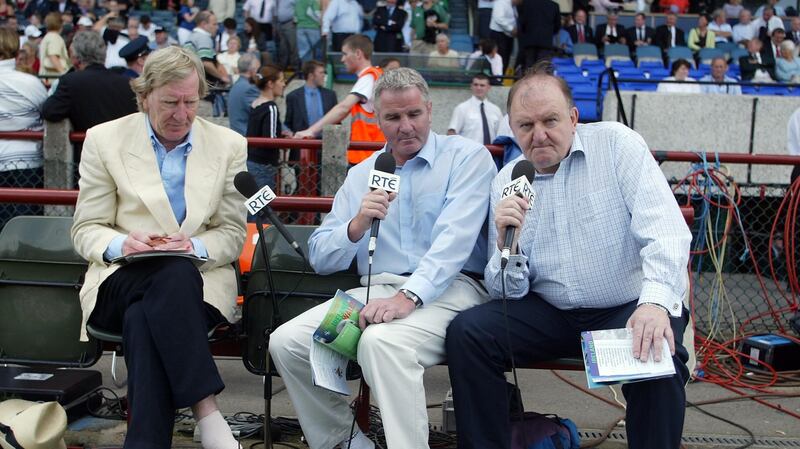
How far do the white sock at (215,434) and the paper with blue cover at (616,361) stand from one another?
54.1 inches

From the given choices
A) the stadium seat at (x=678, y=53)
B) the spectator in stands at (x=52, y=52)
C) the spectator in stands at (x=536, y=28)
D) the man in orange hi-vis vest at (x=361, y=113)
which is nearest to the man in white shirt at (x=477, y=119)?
the man in orange hi-vis vest at (x=361, y=113)

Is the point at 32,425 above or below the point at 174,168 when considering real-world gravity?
below

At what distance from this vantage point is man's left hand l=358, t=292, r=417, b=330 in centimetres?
359

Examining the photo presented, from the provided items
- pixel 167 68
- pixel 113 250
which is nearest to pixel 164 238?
pixel 113 250

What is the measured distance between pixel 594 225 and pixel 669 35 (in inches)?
588

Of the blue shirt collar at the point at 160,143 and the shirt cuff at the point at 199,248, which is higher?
the blue shirt collar at the point at 160,143

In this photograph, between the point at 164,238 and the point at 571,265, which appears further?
the point at 164,238

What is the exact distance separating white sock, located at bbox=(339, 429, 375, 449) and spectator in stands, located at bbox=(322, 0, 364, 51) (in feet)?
37.6

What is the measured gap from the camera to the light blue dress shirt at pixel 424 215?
12.6 feet

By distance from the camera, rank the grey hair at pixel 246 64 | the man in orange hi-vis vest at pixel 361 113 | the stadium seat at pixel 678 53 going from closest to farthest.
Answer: the man in orange hi-vis vest at pixel 361 113 → the grey hair at pixel 246 64 → the stadium seat at pixel 678 53

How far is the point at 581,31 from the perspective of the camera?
56.3 ft

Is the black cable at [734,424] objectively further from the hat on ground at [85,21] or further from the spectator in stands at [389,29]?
the hat on ground at [85,21]

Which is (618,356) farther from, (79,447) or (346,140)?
(346,140)

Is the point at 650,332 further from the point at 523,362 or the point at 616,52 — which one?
the point at 616,52
